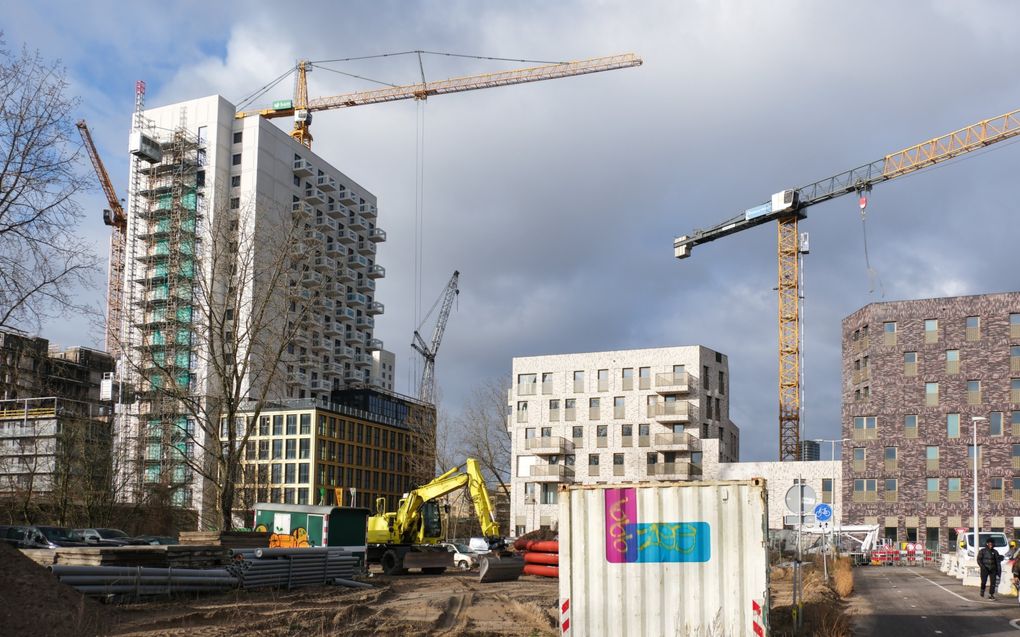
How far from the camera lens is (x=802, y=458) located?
102 meters

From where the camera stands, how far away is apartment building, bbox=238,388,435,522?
111 m

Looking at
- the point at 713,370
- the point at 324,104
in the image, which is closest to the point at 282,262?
the point at 713,370

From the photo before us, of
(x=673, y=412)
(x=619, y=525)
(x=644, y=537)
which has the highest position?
(x=673, y=412)

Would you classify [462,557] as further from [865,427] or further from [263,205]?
[263,205]

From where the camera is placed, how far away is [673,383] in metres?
86.5

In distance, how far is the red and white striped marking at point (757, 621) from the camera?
15.2m

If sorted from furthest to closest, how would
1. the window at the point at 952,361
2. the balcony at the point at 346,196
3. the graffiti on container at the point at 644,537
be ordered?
the balcony at the point at 346,196, the window at the point at 952,361, the graffiti on container at the point at 644,537

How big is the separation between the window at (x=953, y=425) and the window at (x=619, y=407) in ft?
85.3

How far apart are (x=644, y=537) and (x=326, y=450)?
10077 cm

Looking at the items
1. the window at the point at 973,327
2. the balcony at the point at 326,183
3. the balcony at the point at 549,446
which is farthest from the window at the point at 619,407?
the balcony at the point at 326,183

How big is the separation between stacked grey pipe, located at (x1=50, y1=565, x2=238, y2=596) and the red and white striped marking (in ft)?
45.9

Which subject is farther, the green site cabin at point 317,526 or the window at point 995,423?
the window at point 995,423

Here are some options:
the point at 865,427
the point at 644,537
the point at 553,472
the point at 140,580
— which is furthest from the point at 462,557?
the point at 865,427

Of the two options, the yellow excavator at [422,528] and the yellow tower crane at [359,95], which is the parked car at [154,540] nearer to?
the yellow excavator at [422,528]
